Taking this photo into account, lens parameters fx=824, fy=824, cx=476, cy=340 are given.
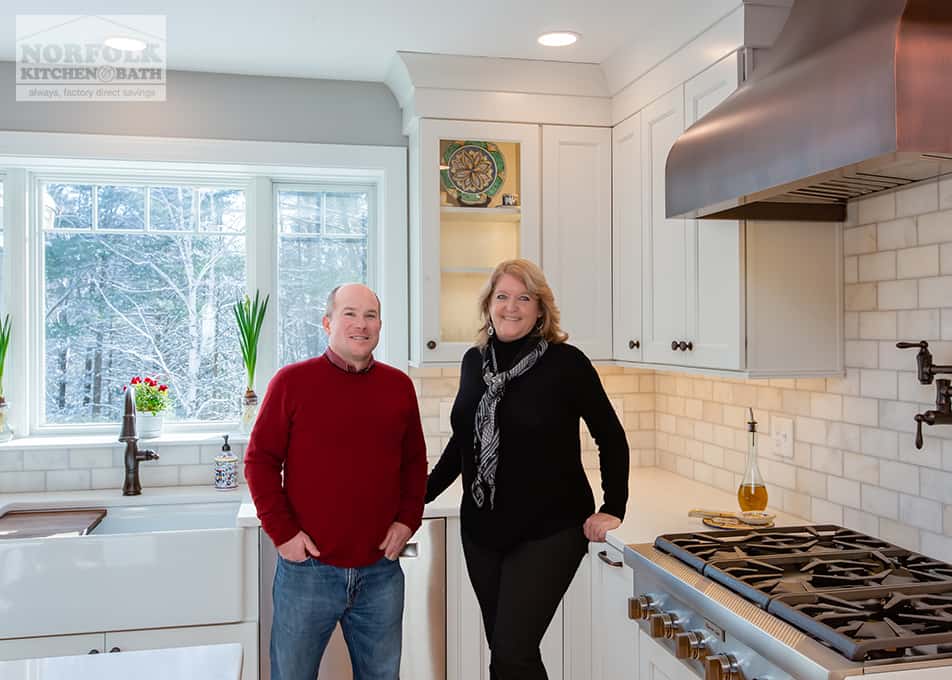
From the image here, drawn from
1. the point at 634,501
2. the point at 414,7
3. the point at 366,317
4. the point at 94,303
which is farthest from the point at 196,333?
the point at 634,501

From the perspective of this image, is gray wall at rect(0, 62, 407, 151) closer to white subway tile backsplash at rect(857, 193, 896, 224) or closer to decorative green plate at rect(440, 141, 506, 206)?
decorative green plate at rect(440, 141, 506, 206)

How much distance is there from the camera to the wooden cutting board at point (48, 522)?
2.65 metres

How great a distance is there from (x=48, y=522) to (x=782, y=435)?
244 centimetres

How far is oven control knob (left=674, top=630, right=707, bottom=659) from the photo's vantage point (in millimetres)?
1861

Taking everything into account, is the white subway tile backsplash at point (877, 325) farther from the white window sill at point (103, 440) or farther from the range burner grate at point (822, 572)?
the white window sill at point (103, 440)

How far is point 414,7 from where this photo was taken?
2.51 metres

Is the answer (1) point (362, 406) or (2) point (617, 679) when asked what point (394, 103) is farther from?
(2) point (617, 679)

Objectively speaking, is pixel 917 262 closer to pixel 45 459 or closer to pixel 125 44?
pixel 125 44

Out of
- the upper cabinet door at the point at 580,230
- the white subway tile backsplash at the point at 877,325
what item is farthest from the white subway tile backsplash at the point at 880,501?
the upper cabinet door at the point at 580,230

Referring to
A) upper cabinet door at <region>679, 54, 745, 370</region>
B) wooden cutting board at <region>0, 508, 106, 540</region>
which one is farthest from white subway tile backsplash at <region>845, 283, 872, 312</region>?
wooden cutting board at <region>0, 508, 106, 540</region>

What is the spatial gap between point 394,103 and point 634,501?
1.82 meters

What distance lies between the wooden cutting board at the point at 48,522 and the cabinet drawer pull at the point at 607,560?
1.66 m

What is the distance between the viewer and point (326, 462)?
2197mm

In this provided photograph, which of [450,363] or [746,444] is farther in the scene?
[450,363]
